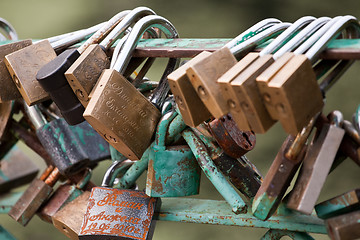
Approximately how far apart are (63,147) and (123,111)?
24 cm

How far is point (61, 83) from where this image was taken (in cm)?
66

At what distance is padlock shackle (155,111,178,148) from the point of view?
69cm

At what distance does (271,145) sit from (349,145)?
0.98 metres

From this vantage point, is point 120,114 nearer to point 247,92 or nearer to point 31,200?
point 247,92

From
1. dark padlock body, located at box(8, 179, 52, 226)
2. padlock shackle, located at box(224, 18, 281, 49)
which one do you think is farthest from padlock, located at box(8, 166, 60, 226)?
padlock shackle, located at box(224, 18, 281, 49)

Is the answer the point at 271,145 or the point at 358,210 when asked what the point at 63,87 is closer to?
the point at 358,210

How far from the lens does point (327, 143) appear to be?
22.2 inches

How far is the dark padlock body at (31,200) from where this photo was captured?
3.03ft

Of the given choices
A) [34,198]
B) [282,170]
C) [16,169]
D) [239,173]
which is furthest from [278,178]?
[16,169]

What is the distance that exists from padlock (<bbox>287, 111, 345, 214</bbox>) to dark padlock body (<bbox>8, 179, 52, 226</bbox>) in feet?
1.48

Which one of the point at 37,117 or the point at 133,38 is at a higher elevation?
the point at 133,38

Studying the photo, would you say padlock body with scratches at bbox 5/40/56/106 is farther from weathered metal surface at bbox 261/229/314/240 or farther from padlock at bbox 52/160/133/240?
weathered metal surface at bbox 261/229/314/240

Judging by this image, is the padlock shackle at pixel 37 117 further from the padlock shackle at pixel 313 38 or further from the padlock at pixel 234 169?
the padlock shackle at pixel 313 38

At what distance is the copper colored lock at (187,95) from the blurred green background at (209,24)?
944mm
